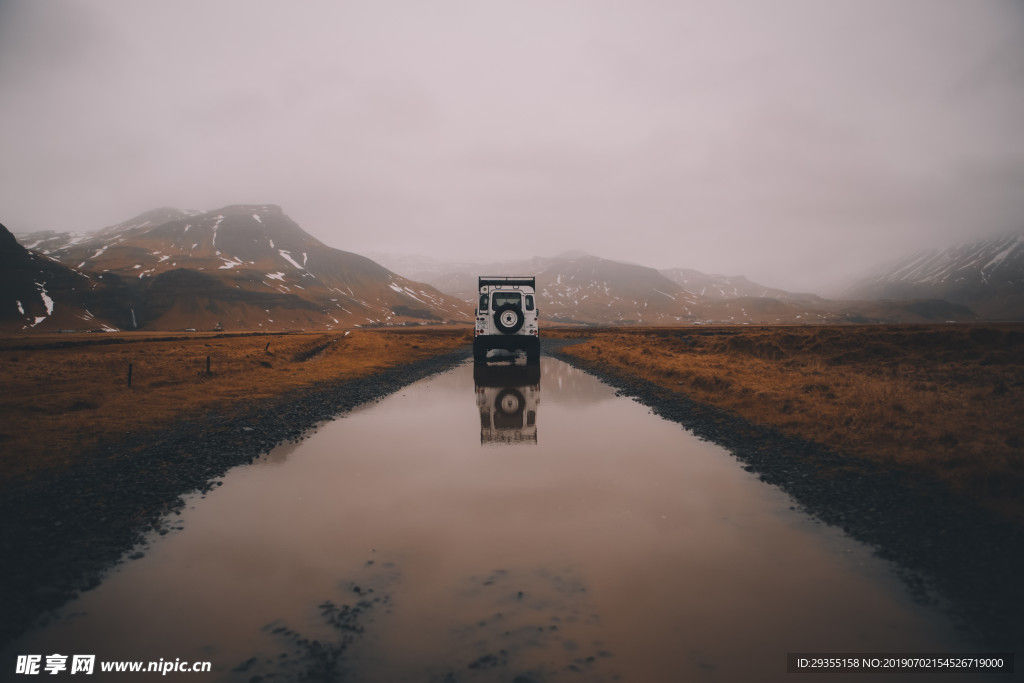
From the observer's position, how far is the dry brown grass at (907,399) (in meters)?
9.03

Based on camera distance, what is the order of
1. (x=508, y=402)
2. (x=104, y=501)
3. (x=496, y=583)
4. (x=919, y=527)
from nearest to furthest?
(x=496, y=583)
(x=919, y=527)
(x=104, y=501)
(x=508, y=402)

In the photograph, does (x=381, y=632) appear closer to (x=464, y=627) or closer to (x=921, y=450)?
(x=464, y=627)

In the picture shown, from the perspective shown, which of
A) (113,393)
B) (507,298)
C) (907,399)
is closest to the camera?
(907,399)

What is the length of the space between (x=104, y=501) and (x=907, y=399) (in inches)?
789

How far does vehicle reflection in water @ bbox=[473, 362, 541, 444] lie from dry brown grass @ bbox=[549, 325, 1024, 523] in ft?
21.1

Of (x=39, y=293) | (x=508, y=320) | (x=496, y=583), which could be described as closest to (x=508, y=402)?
(x=508, y=320)

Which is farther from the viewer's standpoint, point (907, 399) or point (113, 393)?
point (113, 393)

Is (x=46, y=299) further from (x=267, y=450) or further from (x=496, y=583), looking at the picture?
(x=496, y=583)

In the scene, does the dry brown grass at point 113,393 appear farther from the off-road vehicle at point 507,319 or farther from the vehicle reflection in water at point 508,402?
the vehicle reflection in water at point 508,402

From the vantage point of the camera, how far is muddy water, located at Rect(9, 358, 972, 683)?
14.9ft

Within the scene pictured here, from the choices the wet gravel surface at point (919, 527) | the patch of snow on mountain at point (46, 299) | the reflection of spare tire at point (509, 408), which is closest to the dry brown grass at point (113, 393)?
the reflection of spare tire at point (509, 408)

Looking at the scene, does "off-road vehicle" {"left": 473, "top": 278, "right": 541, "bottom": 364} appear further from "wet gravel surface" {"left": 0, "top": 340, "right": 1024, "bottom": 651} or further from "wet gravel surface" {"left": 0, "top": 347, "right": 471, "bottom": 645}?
"wet gravel surface" {"left": 0, "top": 340, "right": 1024, "bottom": 651}

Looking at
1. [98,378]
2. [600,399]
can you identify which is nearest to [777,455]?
[600,399]

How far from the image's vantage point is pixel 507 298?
28531 mm
